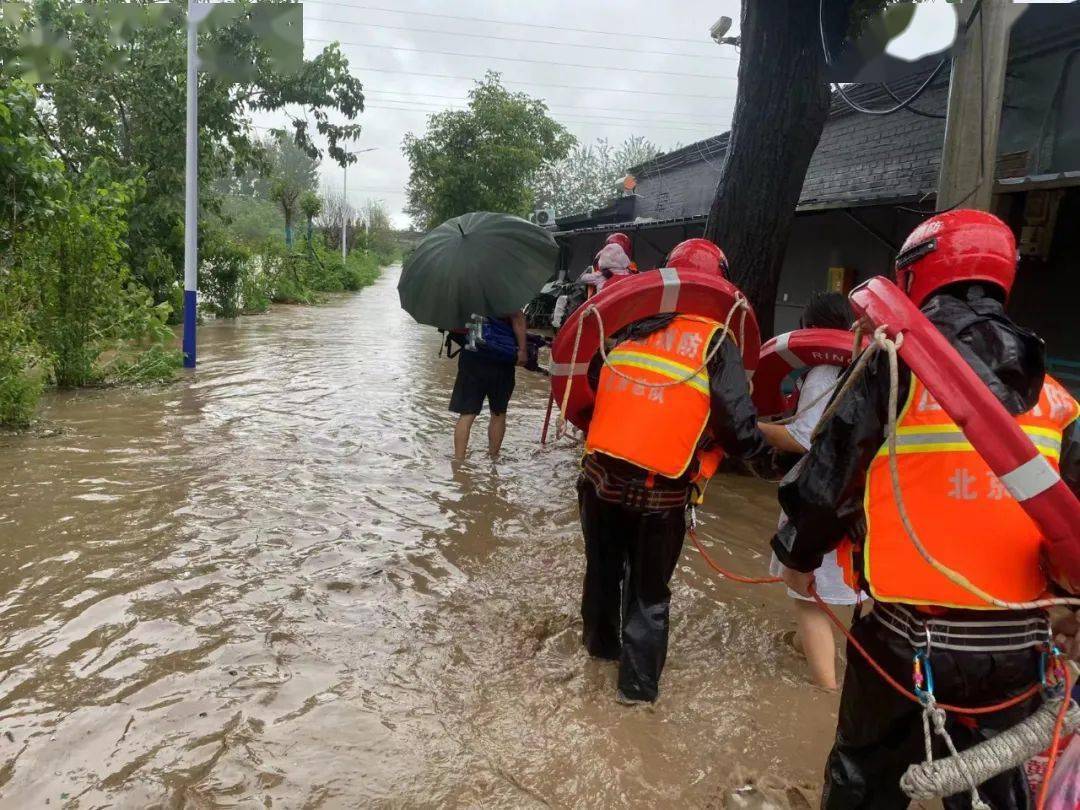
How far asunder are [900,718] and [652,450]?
1.20 meters

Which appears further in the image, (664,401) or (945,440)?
(664,401)

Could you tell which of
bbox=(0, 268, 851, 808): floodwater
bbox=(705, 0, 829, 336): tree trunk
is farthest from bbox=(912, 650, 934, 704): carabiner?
bbox=(705, 0, 829, 336): tree trunk

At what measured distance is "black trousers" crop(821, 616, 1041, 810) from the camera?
1620 millimetres

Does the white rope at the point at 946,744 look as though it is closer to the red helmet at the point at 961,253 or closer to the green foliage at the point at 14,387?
the red helmet at the point at 961,253

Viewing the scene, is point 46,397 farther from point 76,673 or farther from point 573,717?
point 573,717

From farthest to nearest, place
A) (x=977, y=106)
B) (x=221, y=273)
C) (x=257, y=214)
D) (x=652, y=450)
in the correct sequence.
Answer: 1. (x=257, y=214)
2. (x=221, y=273)
3. (x=977, y=106)
4. (x=652, y=450)

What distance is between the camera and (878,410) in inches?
66.2

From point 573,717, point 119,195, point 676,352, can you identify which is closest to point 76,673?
point 573,717

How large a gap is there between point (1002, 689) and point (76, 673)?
304 centimetres

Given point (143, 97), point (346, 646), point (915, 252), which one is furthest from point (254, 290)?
point (915, 252)

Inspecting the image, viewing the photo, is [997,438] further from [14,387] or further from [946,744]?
[14,387]

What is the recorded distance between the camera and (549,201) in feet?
136

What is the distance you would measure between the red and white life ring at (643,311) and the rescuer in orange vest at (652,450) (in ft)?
0.19

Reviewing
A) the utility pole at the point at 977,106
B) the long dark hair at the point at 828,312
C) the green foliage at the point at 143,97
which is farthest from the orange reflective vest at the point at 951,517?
the green foliage at the point at 143,97
